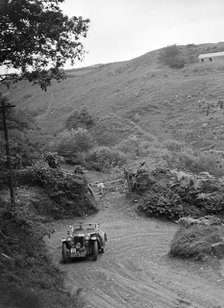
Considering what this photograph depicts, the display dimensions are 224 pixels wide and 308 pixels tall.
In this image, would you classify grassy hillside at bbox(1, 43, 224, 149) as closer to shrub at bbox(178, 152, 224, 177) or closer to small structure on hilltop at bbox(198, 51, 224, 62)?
small structure on hilltop at bbox(198, 51, 224, 62)

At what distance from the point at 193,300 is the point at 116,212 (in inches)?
427

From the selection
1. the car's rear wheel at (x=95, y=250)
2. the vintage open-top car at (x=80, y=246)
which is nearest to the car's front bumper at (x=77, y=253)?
the vintage open-top car at (x=80, y=246)

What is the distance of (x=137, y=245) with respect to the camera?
673 inches

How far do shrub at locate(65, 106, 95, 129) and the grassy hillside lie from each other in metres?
1.44

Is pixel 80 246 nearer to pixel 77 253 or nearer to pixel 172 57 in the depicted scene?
pixel 77 253

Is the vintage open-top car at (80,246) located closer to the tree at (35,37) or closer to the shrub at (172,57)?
the tree at (35,37)

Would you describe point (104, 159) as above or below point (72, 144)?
below

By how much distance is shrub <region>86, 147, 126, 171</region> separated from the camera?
3501 cm

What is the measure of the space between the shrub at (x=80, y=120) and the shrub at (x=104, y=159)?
75.9ft

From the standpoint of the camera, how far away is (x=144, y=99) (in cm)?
7025

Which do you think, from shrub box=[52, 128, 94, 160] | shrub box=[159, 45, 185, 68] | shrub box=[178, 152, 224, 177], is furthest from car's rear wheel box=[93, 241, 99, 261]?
shrub box=[159, 45, 185, 68]

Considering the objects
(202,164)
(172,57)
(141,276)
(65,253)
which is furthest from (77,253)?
(172,57)

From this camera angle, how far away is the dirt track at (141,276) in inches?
465

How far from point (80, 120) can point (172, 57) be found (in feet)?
101
